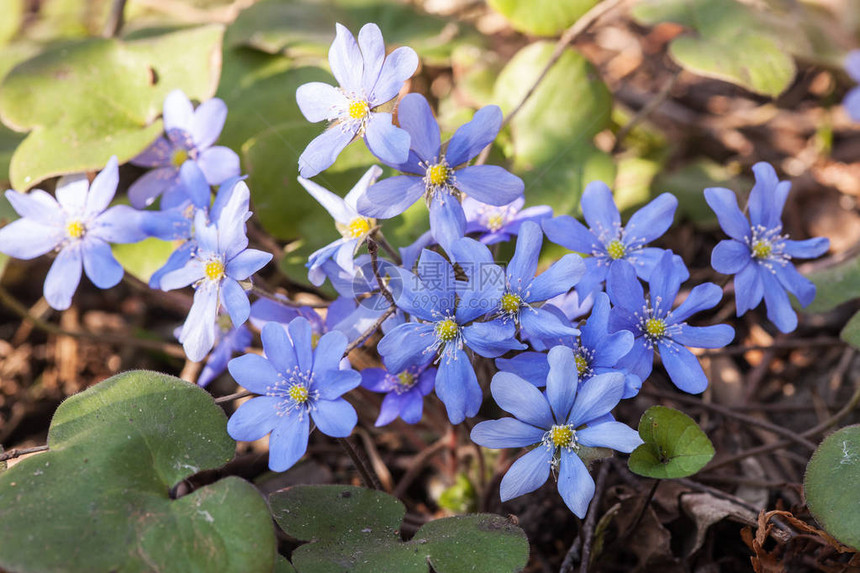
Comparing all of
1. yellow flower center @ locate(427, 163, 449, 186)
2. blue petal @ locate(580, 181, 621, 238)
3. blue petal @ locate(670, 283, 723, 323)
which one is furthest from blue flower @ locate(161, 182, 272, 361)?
blue petal @ locate(670, 283, 723, 323)

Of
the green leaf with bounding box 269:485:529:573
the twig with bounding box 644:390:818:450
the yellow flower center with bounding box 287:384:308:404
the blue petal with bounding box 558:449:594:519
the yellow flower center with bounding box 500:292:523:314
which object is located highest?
the yellow flower center with bounding box 500:292:523:314

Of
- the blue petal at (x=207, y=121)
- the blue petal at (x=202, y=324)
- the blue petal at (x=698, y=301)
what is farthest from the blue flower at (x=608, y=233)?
the blue petal at (x=207, y=121)

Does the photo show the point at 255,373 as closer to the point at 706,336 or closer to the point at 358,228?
the point at 358,228

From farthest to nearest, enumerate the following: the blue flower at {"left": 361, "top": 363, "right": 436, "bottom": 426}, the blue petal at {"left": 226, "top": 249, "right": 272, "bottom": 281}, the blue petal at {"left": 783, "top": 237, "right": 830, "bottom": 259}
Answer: the blue petal at {"left": 783, "top": 237, "right": 830, "bottom": 259}
the blue flower at {"left": 361, "top": 363, "right": 436, "bottom": 426}
the blue petal at {"left": 226, "top": 249, "right": 272, "bottom": 281}

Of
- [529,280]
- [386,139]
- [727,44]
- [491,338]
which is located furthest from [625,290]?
[727,44]

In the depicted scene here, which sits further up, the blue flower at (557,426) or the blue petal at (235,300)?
the blue petal at (235,300)

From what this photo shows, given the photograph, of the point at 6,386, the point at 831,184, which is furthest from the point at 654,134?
the point at 6,386

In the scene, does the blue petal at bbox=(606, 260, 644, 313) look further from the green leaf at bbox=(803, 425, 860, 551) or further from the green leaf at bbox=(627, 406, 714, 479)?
the green leaf at bbox=(803, 425, 860, 551)

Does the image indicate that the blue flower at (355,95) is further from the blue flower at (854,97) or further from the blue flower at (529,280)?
the blue flower at (854,97)
